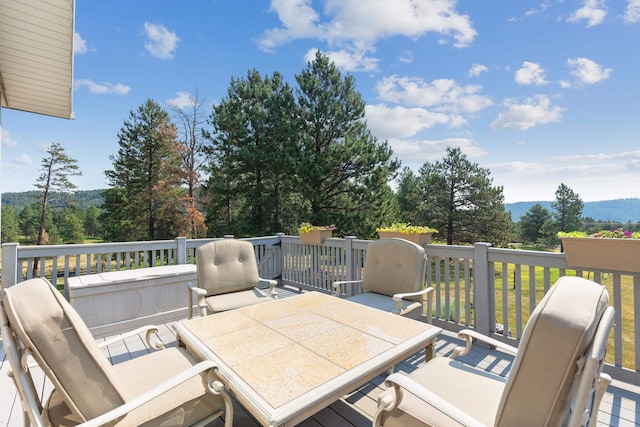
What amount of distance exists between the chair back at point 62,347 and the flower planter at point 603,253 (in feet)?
11.2

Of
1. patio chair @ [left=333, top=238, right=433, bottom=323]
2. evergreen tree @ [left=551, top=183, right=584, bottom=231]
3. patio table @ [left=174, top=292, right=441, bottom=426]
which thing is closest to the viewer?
patio table @ [left=174, top=292, right=441, bottom=426]

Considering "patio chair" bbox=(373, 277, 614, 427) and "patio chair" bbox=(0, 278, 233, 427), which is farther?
"patio chair" bbox=(0, 278, 233, 427)

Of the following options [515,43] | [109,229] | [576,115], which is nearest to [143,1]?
[515,43]

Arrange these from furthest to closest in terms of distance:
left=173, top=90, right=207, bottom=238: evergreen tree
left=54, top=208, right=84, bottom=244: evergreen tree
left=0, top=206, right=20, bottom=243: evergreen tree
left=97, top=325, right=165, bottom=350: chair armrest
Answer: left=54, top=208, right=84, bottom=244: evergreen tree → left=0, top=206, right=20, bottom=243: evergreen tree → left=173, top=90, right=207, bottom=238: evergreen tree → left=97, top=325, right=165, bottom=350: chair armrest

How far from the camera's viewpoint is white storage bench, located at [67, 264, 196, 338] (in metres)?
3.71

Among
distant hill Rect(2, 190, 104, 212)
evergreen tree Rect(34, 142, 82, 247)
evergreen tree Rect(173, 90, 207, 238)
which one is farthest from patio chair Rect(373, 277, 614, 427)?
evergreen tree Rect(34, 142, 82, 247)

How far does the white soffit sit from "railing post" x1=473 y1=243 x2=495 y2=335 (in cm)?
557

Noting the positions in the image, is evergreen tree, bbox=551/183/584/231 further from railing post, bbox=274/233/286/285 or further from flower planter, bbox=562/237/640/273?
flower planter, bbox=562/237/640/273

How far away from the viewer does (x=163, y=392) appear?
1352 mm

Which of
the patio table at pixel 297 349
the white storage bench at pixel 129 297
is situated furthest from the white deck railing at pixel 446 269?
the patio table at pixel 297 349

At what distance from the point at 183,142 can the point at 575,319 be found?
17.9 metres

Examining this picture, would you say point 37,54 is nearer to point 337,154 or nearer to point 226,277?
point 226,277

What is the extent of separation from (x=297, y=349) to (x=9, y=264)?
4.13 metres

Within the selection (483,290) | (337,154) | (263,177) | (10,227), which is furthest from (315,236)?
(10,227)
